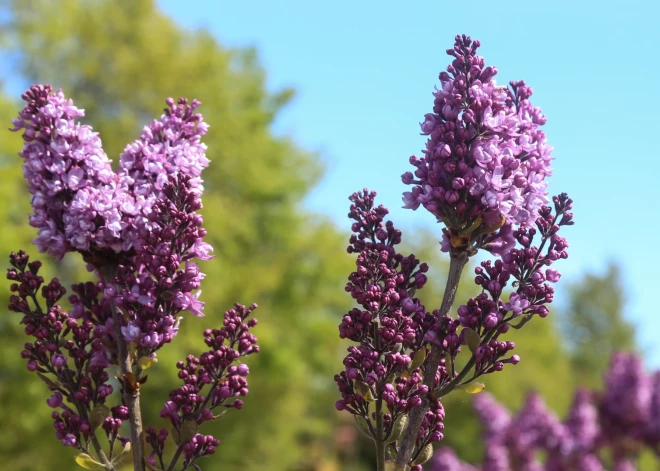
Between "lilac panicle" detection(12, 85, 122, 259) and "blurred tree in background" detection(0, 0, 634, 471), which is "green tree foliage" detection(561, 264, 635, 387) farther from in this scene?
"lilac panicle" detection(12, 85, 122, 259)

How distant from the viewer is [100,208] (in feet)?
9.41

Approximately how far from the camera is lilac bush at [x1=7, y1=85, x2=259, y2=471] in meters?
2.91

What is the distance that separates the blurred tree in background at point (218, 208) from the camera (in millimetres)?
16969

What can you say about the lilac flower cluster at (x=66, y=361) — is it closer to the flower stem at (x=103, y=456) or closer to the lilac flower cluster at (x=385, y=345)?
the flower stem at (x=103, y=456)

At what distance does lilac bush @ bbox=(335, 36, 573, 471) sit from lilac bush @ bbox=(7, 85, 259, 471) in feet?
2.07

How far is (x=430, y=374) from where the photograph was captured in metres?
2.81

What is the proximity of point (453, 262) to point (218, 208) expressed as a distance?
15620 mm

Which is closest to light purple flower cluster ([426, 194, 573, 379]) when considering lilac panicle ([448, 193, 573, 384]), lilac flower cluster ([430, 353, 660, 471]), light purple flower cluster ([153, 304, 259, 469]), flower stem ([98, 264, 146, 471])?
lilac panicle ([448, 193, 573, 384])

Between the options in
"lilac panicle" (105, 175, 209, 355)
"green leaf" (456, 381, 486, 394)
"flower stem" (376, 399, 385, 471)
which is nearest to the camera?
"flower stem" (376, 399, 385, 471)

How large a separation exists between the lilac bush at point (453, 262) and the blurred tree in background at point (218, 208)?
14.5 metres

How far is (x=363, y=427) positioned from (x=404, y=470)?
8.4 inches

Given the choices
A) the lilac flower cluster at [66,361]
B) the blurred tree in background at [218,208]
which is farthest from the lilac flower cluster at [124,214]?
the blurred tree in background at [218,208]

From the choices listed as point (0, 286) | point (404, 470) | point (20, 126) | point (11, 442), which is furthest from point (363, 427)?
point (11, 442)

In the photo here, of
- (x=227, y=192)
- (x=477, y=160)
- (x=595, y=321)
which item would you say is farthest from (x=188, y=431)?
(x=595, y=321)
